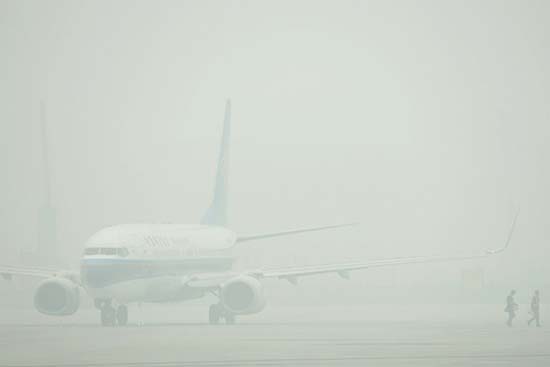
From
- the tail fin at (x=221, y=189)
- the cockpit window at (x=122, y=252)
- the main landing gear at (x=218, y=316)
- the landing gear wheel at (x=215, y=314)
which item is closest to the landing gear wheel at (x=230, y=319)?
the main landing gear at (x=218, y=316)

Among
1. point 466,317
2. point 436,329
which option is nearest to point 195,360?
point 436,329

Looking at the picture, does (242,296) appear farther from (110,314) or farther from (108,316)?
(108,316)

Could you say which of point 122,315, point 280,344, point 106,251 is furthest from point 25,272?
point 280,344

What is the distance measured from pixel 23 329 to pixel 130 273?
560cm

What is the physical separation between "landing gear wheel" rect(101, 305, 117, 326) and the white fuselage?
0.79m

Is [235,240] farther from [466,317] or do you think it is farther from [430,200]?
[430,200]

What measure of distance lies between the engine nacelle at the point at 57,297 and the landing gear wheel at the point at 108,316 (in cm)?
191

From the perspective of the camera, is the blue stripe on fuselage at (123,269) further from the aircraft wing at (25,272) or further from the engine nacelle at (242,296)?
the aircraft wing at (25,272)

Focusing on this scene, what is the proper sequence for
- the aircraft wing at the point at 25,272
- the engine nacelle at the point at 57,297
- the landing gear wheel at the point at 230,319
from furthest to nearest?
the landing gear wheel at the point at 230,319 < the aircraft wing at the point at 25,272 < the engine nacelle at the point at 57,297

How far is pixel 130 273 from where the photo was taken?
191 feet

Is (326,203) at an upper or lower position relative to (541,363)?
upper

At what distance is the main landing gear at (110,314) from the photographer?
5872 cm

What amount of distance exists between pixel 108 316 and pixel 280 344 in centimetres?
1508

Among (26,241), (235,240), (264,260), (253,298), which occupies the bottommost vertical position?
(253,298)
